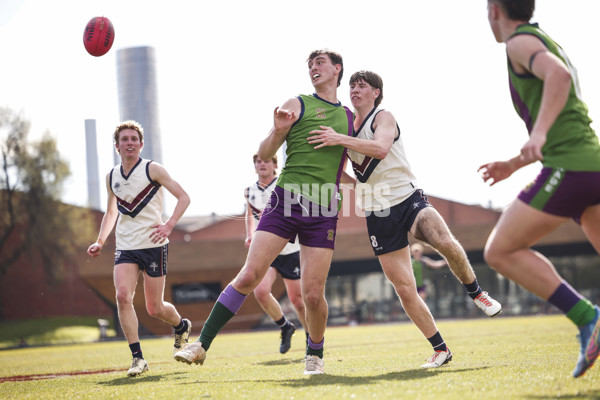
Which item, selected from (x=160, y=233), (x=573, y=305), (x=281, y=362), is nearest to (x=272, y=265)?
(x=281, y=362)

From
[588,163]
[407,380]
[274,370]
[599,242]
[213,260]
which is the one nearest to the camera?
[588,163]

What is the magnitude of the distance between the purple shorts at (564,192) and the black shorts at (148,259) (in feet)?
14.8

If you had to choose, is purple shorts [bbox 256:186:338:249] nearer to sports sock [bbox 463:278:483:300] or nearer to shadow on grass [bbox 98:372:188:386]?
sports sock [bbox 463:278:483:300]

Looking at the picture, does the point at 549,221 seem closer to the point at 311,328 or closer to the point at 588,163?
the point at 588,163

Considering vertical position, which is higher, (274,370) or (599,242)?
(599,242)

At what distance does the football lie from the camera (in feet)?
30.5

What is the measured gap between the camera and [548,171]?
4180mm

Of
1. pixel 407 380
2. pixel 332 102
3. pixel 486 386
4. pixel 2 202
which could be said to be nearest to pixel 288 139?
pixel 332 102

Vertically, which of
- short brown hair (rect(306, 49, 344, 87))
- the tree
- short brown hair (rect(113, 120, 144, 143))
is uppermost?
short brown hair (rect(306, 49, 344, 87))

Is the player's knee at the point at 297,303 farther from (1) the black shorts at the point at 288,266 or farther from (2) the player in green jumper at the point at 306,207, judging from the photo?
(2) the player in green jumper at the point at 306,207

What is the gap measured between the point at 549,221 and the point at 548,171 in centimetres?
30

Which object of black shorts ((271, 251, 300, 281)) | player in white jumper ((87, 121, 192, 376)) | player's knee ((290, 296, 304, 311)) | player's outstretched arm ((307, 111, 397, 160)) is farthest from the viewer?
black shorts ((271, 251, 300, 281))

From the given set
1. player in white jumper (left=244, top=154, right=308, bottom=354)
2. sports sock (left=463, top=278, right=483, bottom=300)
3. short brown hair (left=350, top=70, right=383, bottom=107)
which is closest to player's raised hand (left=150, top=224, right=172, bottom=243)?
short brown hair (left=350, top=70, right=383, bottom=107)

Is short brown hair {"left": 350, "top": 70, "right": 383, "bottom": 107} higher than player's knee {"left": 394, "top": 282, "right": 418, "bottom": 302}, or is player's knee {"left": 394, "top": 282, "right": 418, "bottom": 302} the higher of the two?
short brown hair {"left": 350, "top": 70, "right": 383, "bottom": 107}
